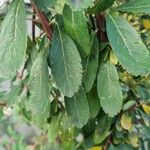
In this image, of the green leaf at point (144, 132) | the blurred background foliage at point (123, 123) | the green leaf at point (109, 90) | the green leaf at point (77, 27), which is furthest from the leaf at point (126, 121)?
the green leaf at point (77, 27)

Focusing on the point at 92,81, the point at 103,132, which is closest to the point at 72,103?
the point at 92,81

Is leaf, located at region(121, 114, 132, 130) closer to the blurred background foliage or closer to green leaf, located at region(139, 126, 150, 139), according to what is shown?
the blurred background foliage

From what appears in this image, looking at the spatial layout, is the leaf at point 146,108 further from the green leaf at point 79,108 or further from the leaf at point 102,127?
the green leaf at point 79,108

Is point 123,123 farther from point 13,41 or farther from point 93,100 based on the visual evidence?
point 13,41

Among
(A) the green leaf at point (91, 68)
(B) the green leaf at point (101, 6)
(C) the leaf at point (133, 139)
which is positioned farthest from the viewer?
(C) the leaf at point (133, 139)

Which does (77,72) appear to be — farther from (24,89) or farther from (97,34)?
(24,89)

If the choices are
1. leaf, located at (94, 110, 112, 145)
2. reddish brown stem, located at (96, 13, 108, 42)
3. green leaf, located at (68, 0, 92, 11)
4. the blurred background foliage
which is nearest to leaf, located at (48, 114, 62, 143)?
the blurred background foliage
